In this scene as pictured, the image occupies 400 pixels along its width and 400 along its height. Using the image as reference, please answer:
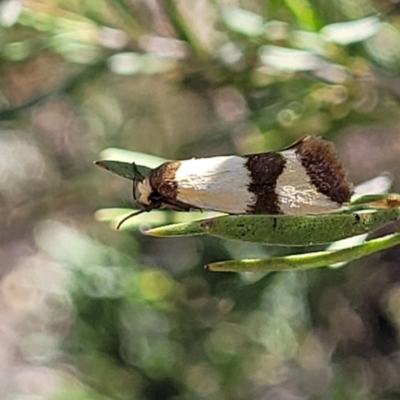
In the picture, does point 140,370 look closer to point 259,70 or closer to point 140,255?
point 140,255

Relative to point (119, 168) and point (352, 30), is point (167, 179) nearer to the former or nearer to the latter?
point (119, 168)

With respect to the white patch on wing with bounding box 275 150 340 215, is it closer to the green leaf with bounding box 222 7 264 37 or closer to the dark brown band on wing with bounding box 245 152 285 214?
the dark brown band on wing with bounding box 245 152 285 214

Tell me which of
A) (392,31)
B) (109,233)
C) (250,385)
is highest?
(392,31)

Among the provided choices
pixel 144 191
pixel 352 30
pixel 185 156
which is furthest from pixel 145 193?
pixel 185 156

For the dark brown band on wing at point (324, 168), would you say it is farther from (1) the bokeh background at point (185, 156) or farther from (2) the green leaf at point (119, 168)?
(1) the bokeh background at point (185, 156)

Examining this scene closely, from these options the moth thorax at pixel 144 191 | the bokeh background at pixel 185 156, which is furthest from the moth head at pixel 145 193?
the bokeh background at pixel 185 156

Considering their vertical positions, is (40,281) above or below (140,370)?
above

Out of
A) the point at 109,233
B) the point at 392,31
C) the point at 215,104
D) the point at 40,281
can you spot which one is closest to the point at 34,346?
the point at 40,281

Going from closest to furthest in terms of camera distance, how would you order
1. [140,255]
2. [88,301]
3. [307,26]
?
[307,26]
[88,301]
[140,255]
